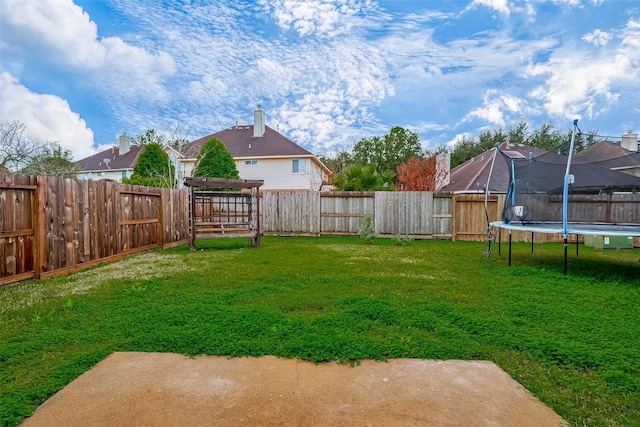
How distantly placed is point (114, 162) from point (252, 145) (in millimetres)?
13699

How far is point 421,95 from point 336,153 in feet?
43.6

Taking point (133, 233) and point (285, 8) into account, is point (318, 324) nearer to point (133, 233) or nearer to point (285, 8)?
point (133, 233)

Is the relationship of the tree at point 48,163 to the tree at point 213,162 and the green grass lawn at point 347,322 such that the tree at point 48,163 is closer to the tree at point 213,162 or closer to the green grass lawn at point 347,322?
the tree at point 213,162

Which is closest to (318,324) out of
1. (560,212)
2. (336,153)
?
(560,212)

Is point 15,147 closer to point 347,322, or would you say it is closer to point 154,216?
point 154,216

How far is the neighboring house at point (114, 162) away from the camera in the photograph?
25516mm

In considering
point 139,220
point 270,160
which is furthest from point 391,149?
point 139,220

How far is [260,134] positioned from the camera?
69.4 ft

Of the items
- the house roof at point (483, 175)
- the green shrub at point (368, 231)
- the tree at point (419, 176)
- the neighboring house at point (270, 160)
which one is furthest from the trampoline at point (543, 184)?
the neighboring house at point (270, 160)

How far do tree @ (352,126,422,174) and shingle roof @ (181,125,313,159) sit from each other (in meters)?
7.60

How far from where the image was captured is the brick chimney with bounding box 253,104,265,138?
68.4ft

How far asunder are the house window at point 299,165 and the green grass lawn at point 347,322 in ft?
46.9

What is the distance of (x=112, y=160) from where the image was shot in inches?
1067

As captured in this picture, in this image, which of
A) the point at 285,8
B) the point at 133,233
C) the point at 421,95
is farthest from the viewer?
the point at 421,95
